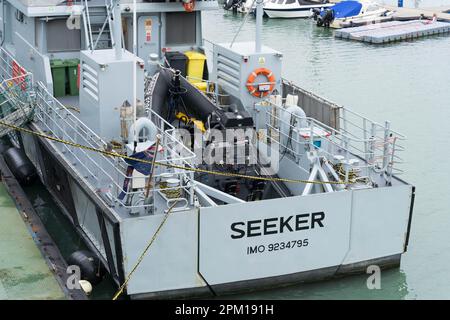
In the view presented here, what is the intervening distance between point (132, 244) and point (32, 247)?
280cm

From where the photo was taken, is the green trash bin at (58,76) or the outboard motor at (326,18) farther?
the outboard motor at (326,18)

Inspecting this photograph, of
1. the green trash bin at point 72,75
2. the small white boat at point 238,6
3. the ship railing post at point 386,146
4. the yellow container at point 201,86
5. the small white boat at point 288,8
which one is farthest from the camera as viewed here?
the small white boat at point 238,6

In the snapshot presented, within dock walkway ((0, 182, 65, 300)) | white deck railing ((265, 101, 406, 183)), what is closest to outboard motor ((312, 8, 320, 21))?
white deck railing ((265, 101, 406, 183))

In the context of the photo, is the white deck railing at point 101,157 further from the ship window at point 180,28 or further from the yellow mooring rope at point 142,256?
the ship window at point 180,28

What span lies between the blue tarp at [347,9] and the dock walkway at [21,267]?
2725cm

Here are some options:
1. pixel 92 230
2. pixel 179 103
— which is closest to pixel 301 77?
pixel 179 103

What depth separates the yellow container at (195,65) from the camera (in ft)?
53.1

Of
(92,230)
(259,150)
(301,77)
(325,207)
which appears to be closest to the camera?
(325,207)

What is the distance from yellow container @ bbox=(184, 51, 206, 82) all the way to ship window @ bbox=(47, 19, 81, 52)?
2101 mm

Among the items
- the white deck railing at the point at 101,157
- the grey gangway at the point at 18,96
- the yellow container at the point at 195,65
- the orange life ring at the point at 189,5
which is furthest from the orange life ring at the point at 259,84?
the grey gangway at the point at 18,96

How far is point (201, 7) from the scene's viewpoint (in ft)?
53.5

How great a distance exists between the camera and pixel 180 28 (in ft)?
54.7

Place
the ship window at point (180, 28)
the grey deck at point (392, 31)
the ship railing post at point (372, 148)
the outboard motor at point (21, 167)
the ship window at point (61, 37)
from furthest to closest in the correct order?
the grey deck at point (392, 31) → the ship window at point (180, 28) → the outboard motor at point (21, 167) → the ship window at point (61, 37) → the ship railing post at point (372, 148)

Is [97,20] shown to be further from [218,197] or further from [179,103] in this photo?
[218,197]
